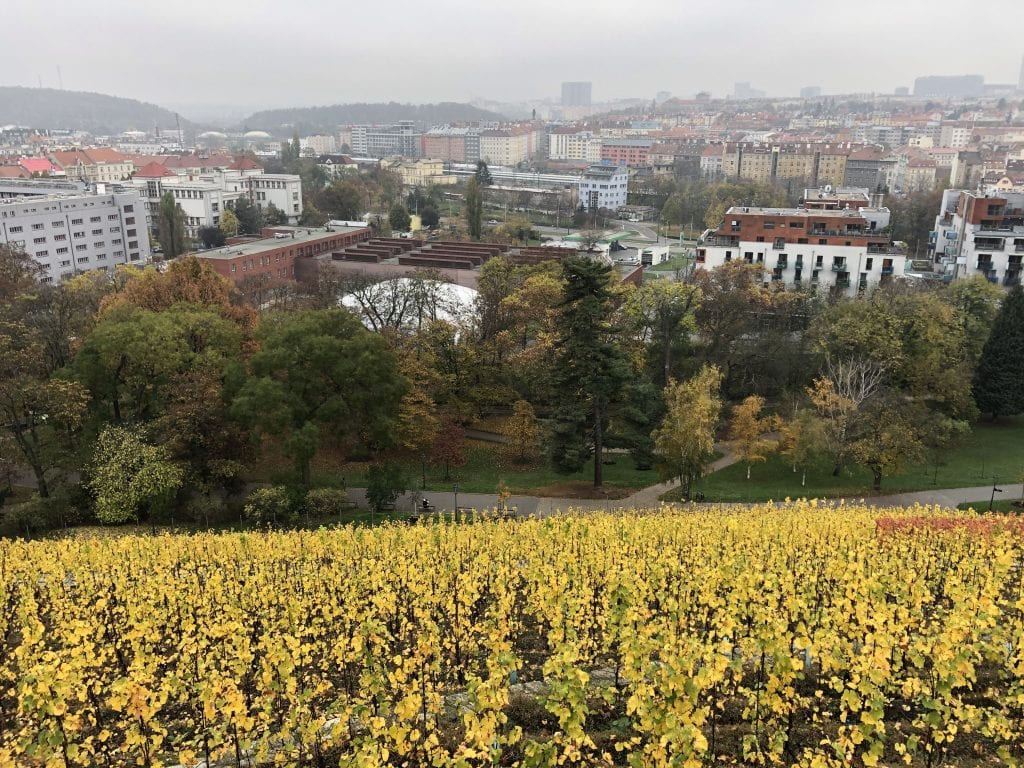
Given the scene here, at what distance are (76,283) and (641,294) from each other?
112 ft

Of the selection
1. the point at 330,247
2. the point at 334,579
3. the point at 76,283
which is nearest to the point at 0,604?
the point at 334,579

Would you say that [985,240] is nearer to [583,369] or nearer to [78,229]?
[583,369]

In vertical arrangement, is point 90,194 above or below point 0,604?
above

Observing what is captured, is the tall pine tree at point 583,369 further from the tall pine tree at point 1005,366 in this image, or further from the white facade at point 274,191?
the white facade at point 274,191

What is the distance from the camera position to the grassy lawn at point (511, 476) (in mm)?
30156

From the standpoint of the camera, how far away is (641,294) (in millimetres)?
42594

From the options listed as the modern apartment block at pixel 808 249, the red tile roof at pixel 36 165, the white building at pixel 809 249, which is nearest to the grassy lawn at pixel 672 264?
the modern apartment block at pixel 808 249

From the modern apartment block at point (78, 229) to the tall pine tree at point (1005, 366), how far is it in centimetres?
6834

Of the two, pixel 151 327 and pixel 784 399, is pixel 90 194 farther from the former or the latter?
pixel 784 399

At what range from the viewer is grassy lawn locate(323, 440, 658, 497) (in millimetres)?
30156

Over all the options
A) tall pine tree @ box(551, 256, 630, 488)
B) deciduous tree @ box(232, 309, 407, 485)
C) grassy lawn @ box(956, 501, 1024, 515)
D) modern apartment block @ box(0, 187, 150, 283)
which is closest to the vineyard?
deciduous tree @ box(232, 309, 407, 485)

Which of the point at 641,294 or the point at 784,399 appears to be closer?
the point at 784,399

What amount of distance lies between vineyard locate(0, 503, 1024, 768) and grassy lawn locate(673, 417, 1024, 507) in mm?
11363

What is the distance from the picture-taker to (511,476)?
31.7m
